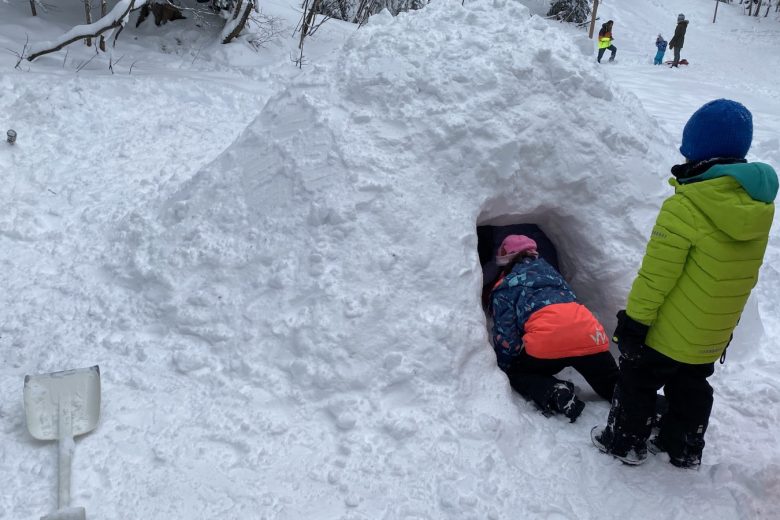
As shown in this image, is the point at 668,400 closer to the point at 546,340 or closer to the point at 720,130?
the point at 546,340

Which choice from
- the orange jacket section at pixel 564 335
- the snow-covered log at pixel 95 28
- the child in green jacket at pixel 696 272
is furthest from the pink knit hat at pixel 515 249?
the snow-covered log at pixel 95 28

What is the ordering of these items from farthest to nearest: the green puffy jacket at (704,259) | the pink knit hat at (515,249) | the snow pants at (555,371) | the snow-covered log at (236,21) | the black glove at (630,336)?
the snow-covered log at (236,21)
the pink knit hat at (515,249)
the snow pants at (555,371)
the black glove at (630,336)
the green puffy jacket at (704,259)

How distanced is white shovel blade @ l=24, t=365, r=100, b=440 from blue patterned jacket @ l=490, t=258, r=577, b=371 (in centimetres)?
196

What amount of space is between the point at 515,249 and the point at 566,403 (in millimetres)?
968

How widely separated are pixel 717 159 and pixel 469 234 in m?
1.22

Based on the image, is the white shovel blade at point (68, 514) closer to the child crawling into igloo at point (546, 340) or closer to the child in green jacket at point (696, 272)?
the child crawling into igloo at point (546, 340)

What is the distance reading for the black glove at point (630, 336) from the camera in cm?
246

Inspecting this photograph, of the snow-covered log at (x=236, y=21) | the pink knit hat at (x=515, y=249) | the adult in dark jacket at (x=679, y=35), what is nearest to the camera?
the pink knit hat at (x=515, y=249)

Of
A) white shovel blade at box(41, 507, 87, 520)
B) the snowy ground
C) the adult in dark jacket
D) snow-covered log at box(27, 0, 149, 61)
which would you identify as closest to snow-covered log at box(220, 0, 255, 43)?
snow-covered log at box(27, 0, 149, 61)

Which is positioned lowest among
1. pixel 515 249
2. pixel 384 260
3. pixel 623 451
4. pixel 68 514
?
pixel 623 451

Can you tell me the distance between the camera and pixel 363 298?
2.90m

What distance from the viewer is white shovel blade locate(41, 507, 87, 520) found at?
6.88 feet

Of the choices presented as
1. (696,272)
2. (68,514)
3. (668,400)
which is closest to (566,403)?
(668,400)

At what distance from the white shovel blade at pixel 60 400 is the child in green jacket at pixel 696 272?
2245 mm
